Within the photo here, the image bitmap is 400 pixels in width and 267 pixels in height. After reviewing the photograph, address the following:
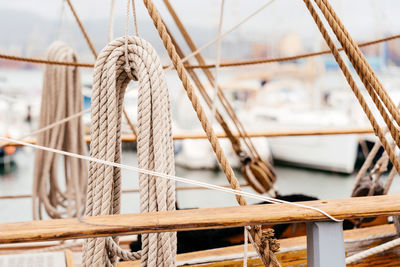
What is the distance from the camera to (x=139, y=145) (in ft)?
3.16

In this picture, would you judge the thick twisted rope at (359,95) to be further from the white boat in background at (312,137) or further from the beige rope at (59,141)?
the white boat in background at (312,137)

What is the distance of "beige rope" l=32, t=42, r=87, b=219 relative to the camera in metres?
2.09

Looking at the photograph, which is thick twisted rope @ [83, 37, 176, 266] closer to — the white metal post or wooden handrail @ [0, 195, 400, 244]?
wooden handrail @ [0, 195, 400, 244]

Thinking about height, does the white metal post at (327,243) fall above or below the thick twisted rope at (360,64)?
below

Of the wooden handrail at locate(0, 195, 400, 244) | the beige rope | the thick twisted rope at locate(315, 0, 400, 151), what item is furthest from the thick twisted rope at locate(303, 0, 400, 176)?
the beige rope

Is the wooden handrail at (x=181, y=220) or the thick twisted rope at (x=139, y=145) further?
the thick twisted rope at (x=139, y=145)

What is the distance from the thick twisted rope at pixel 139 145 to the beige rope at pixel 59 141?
1.18 m

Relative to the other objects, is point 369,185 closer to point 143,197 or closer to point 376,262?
point 376,262

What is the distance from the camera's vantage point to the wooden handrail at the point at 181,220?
0.78 m

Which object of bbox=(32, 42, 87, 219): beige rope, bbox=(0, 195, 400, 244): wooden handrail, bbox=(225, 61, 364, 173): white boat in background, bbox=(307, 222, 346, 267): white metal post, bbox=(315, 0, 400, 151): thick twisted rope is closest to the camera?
bbox=(0, 195, 400, 244): wooden handrail

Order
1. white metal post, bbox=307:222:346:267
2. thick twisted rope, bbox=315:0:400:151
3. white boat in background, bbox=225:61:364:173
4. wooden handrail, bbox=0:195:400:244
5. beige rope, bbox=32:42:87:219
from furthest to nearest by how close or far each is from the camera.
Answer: white boat in background, bbox=225:61:364:173, beige rope, bbox=32:42:87:219, thick twisted rope, bbox=315:0:400:151, white metal post, bbox=307:222:346:267, wooden handrail, bbox=0:195:400:244

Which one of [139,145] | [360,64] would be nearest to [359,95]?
[360,64]

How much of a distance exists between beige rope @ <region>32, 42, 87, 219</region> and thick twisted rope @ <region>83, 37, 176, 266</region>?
3.86 ft

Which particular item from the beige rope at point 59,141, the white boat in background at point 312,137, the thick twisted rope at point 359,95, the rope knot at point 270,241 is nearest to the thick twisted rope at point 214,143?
the rope knot at point 270,241
